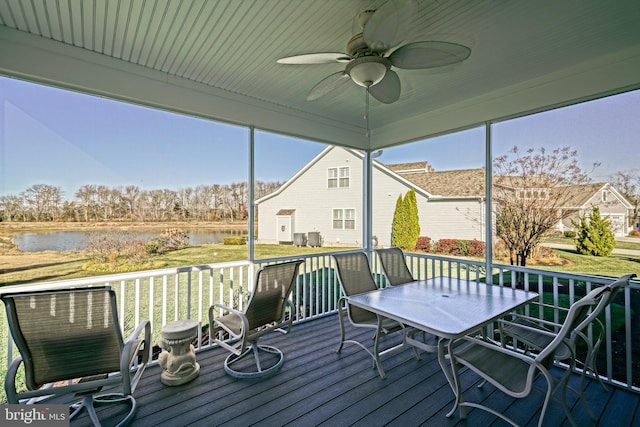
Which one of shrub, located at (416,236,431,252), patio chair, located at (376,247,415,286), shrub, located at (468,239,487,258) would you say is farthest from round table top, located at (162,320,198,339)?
shrub, located at (468,239,487,258)

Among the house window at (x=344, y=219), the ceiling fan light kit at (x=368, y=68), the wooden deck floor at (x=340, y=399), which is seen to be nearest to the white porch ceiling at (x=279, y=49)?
the ceiling fan light kit at (x=368, y=68)

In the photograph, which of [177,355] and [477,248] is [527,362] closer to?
[477,248]

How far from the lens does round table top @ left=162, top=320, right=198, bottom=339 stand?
8.28 feet

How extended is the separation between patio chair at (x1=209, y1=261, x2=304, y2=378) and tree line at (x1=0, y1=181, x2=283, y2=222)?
1.46 meters

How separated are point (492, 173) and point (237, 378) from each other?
3.89 metres

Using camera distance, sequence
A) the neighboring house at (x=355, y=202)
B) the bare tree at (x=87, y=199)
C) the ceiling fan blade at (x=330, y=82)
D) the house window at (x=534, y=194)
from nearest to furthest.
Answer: the ceiling fan blade at (x=330, y=82), the bare tree at (x=87, y=199), the house window at (x=534, y=194), the neighboring house at (x=355, y=202)

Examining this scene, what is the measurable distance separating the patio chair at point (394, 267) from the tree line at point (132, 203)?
6.63ft

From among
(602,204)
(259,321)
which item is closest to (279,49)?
(259,321)

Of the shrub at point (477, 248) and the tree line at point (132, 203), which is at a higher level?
the tree line at point (132, 203)

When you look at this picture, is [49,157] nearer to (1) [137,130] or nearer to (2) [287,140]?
(1) [137,130]

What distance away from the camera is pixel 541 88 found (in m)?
3.10

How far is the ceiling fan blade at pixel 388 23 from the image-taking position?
5.11ft

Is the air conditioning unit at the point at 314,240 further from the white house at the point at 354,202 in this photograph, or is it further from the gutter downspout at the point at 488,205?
the gutter downspout at the point at 488,205

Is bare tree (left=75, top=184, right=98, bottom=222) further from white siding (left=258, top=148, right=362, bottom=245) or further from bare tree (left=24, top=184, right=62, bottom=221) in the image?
white siding (left=258, top=148, right=362, bottom=245)
